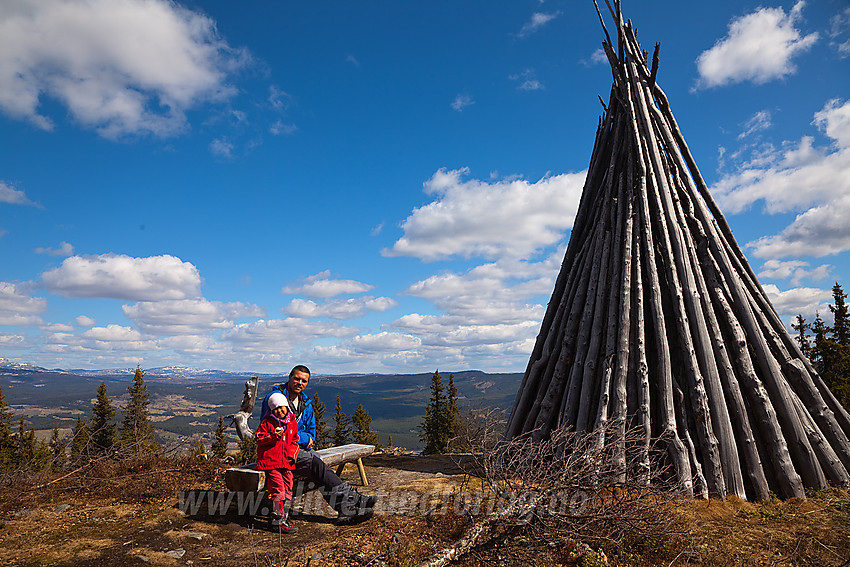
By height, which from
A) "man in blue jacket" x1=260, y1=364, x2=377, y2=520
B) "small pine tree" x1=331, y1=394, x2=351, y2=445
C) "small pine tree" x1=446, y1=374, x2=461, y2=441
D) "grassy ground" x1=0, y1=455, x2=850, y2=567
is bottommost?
"small pine tree" x1=331, y1=394, x2=351, y2=445

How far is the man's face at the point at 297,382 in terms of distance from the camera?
5258 mm

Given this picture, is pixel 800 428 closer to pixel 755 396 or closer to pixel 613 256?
pixel 755 396

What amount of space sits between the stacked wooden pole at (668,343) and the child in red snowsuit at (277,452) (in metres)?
3.75

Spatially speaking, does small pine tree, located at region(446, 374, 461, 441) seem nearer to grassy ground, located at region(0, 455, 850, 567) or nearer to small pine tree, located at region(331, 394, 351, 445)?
small pine tree, located at region(331, 394, 351, 445)

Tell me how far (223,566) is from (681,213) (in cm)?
843

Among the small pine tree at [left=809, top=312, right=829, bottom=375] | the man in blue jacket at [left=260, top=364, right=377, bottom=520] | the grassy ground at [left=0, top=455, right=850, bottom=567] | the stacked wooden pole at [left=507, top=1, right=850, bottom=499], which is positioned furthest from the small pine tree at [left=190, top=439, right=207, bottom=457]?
the small pine tree at [left=809, top=312, right=829, bottom=375]

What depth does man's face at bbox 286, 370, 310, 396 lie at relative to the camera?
526cm

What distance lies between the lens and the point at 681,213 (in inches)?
321

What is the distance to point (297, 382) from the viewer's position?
526cm

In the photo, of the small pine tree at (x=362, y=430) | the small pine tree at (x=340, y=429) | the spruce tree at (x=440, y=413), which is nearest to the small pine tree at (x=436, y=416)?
the spruce tree at (x=440, y=413)

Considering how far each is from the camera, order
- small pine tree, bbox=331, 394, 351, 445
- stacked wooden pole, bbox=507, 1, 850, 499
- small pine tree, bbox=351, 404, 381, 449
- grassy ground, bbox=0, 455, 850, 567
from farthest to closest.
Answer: small pine tree, bbox=331, 394, 351, 445 < small pine tree, bbox=351, 404, 381, 449 < stacked wooden pole, bbox=507, 1, 850, 499 < grassy ground, bbox=0, 455, 850, 567

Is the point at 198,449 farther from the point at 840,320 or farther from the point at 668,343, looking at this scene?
the point at 840,320

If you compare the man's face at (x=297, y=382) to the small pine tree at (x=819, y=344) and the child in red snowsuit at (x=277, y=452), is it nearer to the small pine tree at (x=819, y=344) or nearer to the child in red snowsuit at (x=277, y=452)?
the child in red snowsuit at (x=277, y=452)

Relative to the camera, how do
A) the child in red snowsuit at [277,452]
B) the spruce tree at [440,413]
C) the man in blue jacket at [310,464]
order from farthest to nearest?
1. the spruce tree at [440,413]
2. the man in blue jacket at [310,464]
3. the child in red snowsuit at [277,452]
